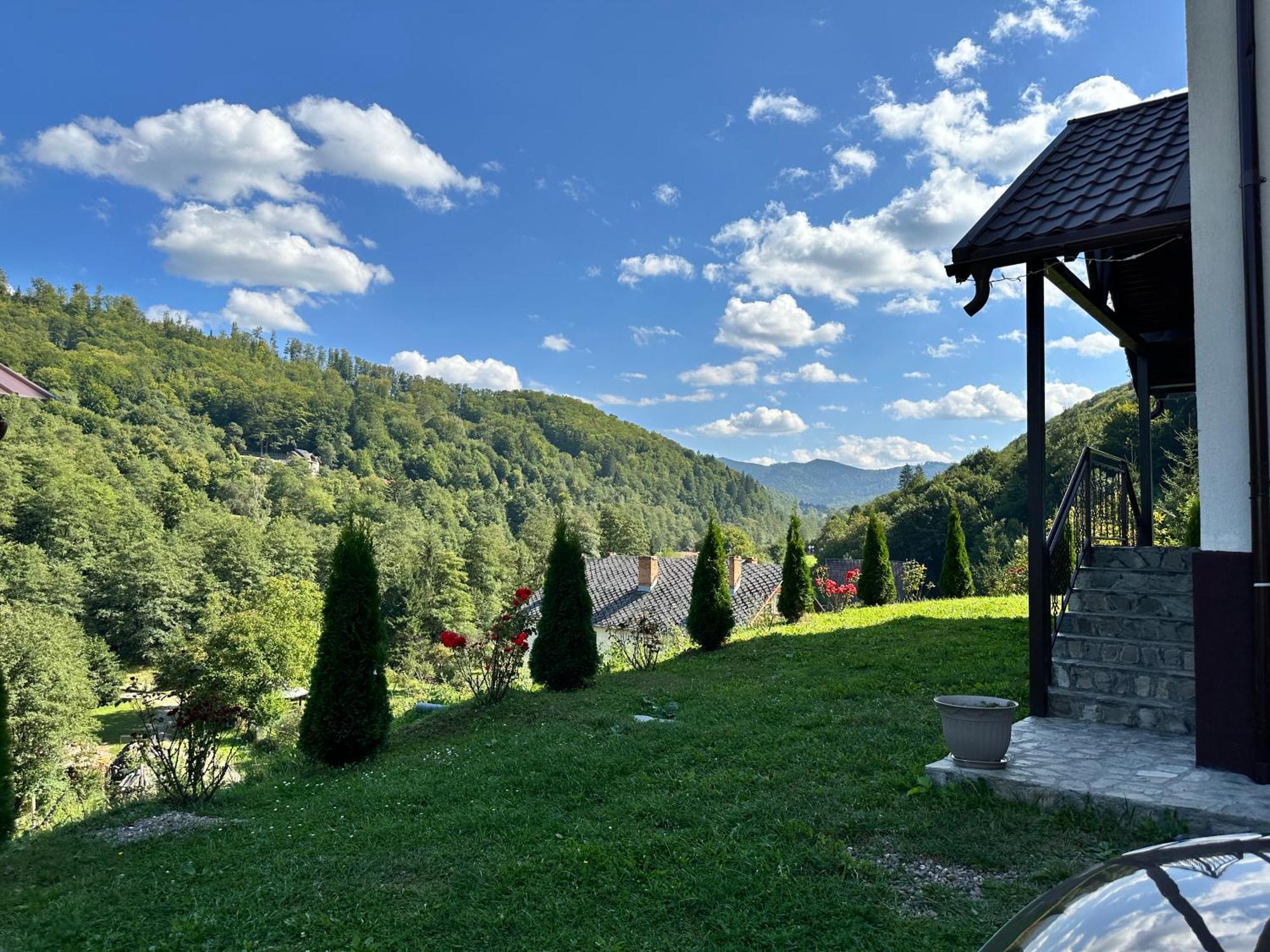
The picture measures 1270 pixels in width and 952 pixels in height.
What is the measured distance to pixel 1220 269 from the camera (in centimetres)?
419

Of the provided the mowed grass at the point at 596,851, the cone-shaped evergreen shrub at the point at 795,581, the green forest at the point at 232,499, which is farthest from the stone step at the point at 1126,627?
the cone-shaped evergreen shrub at the point at 795,581

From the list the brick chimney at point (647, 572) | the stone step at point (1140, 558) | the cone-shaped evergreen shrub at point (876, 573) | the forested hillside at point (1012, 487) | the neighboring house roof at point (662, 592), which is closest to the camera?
the stone step at point (1140, 558)

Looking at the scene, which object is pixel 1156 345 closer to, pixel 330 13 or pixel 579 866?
pixel 579 866

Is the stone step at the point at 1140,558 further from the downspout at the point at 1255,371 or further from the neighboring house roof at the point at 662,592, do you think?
the neighboring house roof at the point at 662,592

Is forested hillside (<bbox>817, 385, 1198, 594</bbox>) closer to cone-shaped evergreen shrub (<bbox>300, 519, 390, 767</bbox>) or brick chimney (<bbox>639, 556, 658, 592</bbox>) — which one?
brick chimney (<bbox>639, 556, 658, 592</bbox>)

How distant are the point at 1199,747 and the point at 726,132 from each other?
13.2 metres

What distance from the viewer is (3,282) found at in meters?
54.9

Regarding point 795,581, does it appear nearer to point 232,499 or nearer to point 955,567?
point 955,567

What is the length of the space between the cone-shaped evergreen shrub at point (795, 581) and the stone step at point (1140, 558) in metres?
7.04

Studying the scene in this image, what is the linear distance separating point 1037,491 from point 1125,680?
1497mm

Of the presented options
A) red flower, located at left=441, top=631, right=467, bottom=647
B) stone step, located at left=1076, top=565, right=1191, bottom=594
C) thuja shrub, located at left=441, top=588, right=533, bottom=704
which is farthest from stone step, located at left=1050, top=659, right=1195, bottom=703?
red flower, located at left=441, top=631, right=467, bottom=647

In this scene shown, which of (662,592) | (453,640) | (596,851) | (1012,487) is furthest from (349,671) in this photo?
(1012,487)

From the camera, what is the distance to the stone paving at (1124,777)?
11.3ft

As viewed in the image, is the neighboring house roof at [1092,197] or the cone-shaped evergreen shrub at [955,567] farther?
the cone-shaped evergreen shrub at [955,567]
